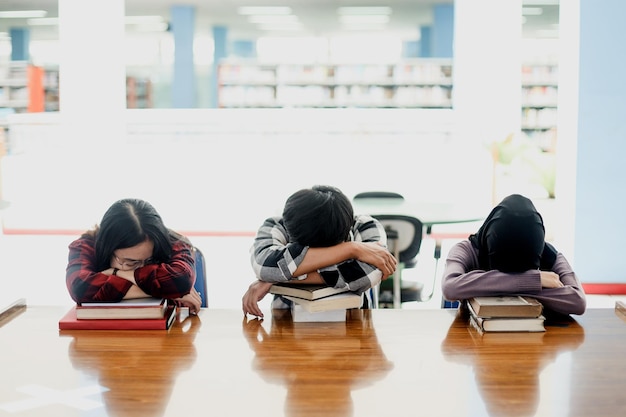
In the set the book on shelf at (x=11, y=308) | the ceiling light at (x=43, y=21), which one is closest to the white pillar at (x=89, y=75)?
the book on shelf at (x=11, y=308)

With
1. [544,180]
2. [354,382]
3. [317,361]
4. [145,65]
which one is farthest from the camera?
[145,65]

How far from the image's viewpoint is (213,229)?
7785 mm

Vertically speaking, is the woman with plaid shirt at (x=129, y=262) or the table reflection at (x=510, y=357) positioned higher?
the woman with plaid shirt at (x=129, y=262)

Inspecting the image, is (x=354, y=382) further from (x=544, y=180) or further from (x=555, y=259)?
(x=544, y=180)

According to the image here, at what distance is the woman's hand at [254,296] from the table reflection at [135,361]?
119 millimetres

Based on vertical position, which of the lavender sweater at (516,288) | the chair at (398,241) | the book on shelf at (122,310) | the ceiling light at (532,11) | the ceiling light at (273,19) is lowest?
the chair at (398,241)

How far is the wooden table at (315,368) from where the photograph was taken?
129cm

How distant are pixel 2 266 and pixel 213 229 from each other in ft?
7.83

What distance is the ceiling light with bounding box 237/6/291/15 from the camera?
510 inches

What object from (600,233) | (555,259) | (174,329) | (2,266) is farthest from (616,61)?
(2,266)

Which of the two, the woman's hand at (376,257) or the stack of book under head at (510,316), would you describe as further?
the woman's hand at (376,257)

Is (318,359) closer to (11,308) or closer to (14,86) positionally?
(11,308)

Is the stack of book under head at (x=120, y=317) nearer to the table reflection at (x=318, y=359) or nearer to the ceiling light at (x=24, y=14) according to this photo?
the table reflection at (x=318, y=359)

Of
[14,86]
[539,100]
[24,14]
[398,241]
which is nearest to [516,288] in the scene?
[398,241]
